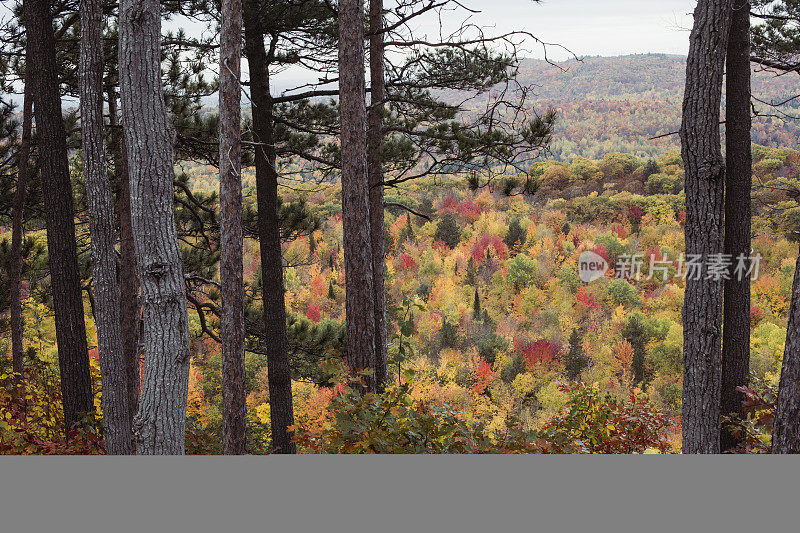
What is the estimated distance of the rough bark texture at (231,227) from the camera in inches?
165

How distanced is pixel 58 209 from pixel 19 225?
1840 millimetres

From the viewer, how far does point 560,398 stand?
72.4 feet

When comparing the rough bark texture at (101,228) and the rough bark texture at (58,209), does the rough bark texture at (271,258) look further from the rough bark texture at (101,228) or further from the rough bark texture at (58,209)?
the rough bark texture at (58,209)

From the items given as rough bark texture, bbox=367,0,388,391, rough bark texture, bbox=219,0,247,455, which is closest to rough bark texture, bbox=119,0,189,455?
rough bark texture, bbox=219,0,247,455

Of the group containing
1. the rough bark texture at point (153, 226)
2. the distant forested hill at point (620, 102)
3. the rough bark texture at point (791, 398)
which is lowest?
the rough bark texture at point (791, 398)

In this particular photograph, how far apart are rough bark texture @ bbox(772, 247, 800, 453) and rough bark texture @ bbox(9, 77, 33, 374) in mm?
6909

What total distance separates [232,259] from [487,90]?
10.7 feet

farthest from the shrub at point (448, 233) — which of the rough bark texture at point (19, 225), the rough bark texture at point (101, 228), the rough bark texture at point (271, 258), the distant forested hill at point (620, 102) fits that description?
the rough bark texture at point (101, 228)

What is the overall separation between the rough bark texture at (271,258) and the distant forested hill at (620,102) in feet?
120

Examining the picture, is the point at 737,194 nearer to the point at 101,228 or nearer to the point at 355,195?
the point at 355,195

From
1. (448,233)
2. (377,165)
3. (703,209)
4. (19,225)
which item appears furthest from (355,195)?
(448,233)

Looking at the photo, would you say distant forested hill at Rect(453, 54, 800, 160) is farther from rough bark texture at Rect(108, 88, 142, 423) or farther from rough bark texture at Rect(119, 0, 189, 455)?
rough bark texture at Rect(119, 0, 189, 455)

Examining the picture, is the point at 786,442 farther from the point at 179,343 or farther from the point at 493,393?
the point at 493,393

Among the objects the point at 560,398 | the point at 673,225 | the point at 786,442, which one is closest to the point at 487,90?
the point at 786,442
